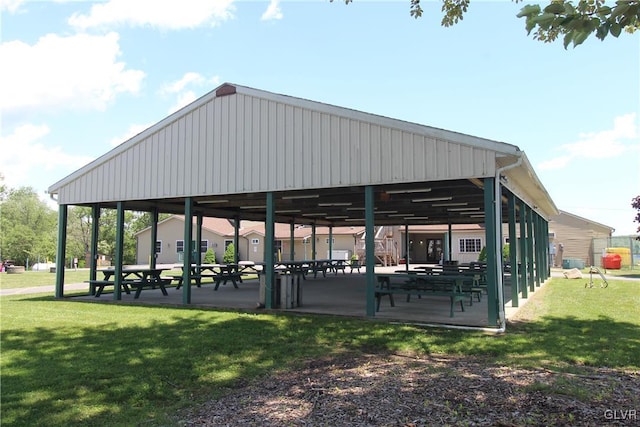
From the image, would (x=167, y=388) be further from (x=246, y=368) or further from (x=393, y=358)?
(x=393, y=358)

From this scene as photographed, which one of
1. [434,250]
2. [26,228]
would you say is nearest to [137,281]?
[434,250]

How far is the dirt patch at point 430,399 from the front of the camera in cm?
343

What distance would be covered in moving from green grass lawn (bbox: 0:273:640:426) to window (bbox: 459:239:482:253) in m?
23.3

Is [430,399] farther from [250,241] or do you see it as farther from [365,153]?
[250,241]

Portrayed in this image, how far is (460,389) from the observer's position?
13.4ft

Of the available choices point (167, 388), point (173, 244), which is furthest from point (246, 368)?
point (173, 244)

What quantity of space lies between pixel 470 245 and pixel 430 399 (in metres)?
30.8

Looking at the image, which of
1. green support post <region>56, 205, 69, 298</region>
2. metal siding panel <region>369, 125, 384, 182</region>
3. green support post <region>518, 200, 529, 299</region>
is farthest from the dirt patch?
green support post <region>56, 205, 69, 298</region>

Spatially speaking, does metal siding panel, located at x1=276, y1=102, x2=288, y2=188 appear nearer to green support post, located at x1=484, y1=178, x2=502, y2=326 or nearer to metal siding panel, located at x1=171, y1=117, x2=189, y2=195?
metal siding panel, located at x1=171, y1=117, x2=189, y2=195

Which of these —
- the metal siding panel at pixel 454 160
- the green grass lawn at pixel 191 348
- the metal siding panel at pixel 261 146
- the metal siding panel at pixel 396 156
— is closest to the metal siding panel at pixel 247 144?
the metal siding panel at pixel 261 146

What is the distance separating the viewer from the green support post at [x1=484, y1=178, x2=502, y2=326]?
7297 millimetres

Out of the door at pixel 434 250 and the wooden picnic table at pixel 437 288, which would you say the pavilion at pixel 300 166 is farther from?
the door at pixel 434 250

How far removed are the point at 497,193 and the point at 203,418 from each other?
5763 millimetres

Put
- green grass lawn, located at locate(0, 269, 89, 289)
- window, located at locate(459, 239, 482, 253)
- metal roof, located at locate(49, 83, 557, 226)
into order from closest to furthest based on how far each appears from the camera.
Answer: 1. metal roof, located at locate(49, 83, 557, 226)
2. green grass lawn, located at locate(0, 269, 89, 289)
3. window, located at locate(459, 239, 482, 253)
